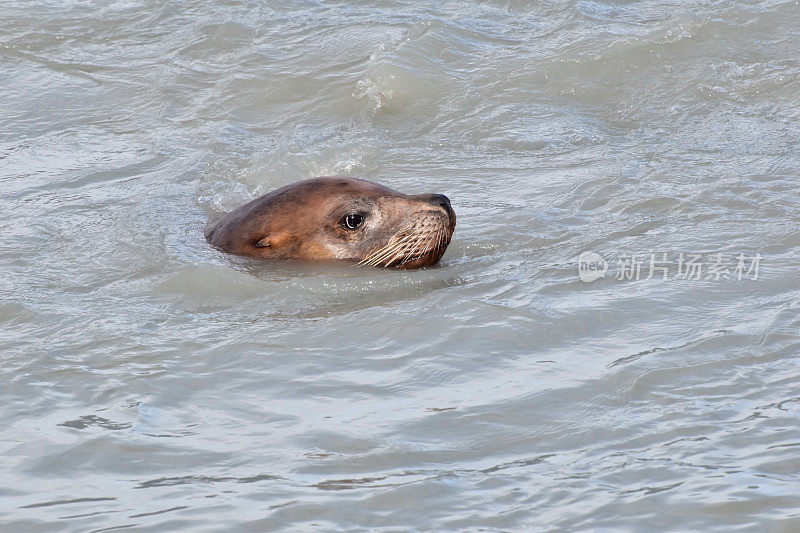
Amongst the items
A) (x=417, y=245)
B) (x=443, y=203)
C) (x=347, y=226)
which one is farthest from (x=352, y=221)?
(x=443, y=203)

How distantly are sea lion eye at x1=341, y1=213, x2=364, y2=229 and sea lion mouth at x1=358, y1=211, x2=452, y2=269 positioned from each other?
7.0 inches

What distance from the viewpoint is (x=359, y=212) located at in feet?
19.3

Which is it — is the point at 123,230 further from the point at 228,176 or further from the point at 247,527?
the point at 247,527

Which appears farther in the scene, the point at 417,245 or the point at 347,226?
the point at 347,226

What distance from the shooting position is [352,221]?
5871 mm

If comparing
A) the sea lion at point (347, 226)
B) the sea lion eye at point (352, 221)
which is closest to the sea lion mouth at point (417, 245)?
the sea lion at point (347, 226)

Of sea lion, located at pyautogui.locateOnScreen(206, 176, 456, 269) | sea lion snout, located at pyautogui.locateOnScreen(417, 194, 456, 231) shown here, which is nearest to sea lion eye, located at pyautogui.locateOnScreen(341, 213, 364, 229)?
sea lion, located at pyautogui.locateOnScreen(206, 176, 456, 269)

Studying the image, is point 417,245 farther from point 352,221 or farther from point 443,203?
point 352,221

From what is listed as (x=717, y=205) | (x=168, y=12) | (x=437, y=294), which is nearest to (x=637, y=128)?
(x=717, y=205)

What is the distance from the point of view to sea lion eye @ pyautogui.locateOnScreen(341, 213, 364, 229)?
5867mm

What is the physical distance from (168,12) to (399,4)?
7.78 feet

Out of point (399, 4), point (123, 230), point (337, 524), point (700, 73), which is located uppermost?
point (399, 4)

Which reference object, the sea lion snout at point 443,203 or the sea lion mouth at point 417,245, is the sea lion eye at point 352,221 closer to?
the sea lion mouth at point 417,245

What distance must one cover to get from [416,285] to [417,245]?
0.28 meters
